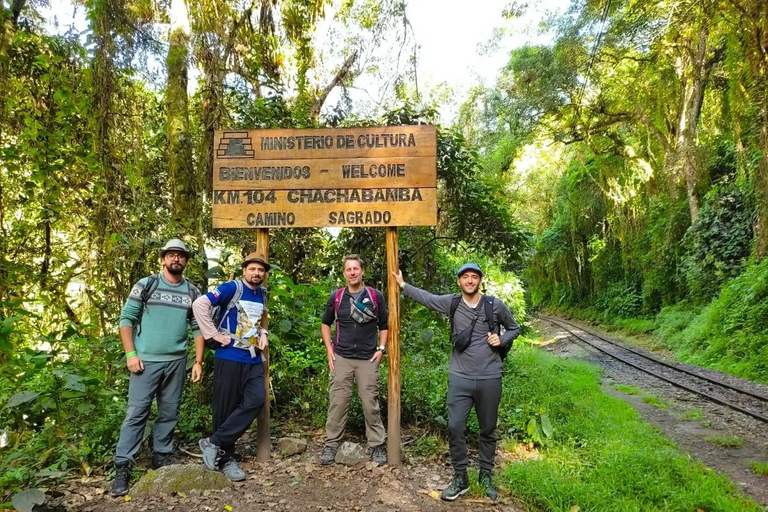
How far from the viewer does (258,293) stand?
14.4 feet

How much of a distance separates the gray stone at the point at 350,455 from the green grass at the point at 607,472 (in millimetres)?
1244

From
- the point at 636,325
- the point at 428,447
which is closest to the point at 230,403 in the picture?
the point at 428,447

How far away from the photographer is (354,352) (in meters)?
4.45

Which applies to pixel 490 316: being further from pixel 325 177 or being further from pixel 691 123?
pixel 691 123

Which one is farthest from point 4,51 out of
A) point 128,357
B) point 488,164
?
point 488,164

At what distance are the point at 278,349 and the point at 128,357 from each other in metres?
1.68

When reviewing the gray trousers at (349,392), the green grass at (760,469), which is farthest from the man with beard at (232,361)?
the green grass at (760,469)

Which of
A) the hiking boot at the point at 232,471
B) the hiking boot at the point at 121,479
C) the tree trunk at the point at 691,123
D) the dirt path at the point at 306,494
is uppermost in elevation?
the tree trunk at the point at 691,123

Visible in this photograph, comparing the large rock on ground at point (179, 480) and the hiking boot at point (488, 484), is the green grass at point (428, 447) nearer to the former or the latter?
the hiking boot at point (488, 484)

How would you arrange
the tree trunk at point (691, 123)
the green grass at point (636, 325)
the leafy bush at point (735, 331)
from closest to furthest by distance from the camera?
the leafy bush at point (735, 331), the tree trunk at point (691, 123), the green grass at point (636, 325)

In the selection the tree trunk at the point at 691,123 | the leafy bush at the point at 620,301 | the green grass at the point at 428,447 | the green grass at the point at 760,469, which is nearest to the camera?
the green grass at the point at 428,447

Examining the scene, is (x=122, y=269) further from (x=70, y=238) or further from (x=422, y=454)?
(x=422, y=454)

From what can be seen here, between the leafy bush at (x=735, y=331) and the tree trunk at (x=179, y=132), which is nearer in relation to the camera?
the tree trunk at (x=179, y=132)

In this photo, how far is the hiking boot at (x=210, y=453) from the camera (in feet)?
13.2
